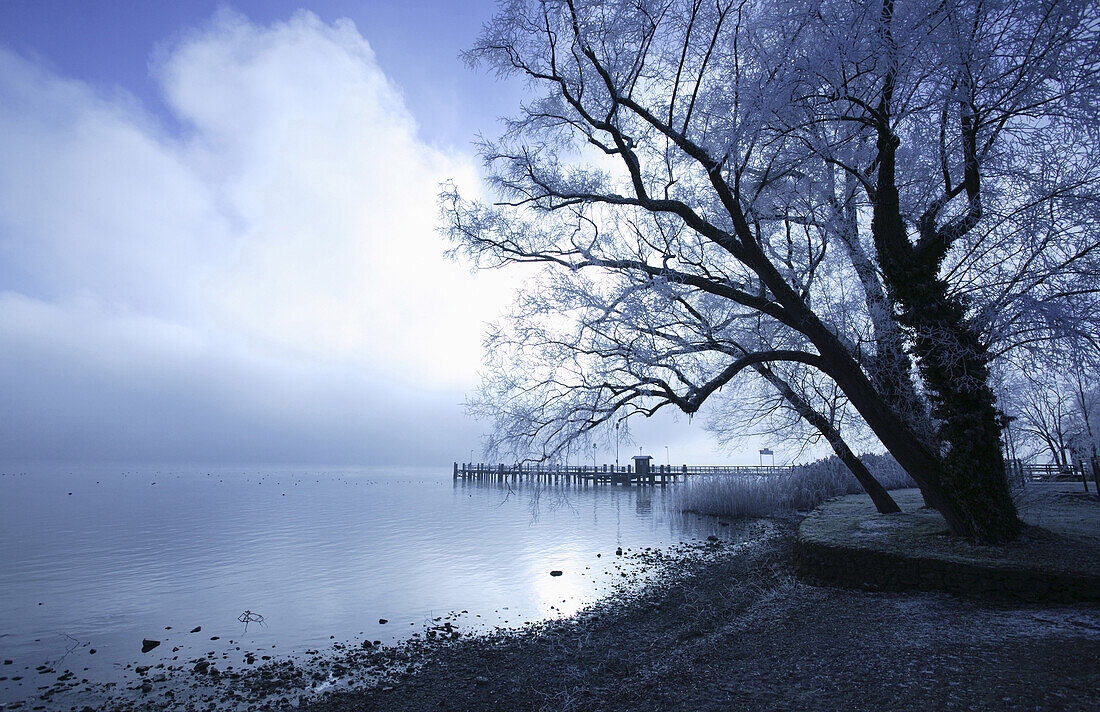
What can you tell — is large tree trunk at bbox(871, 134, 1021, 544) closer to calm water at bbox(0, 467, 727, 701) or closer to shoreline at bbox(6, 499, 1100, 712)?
shoreline at bbox(6, 499, 1100, 712)

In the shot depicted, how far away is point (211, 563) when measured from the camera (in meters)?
14.6

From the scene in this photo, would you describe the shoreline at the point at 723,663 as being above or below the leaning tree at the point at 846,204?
below

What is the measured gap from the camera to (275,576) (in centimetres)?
1306

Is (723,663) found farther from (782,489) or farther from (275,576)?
(782,489)

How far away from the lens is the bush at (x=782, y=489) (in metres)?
20.9

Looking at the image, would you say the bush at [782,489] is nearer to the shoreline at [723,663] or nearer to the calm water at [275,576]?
the calm water at [275,576]

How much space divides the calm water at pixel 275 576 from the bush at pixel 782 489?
1593mm

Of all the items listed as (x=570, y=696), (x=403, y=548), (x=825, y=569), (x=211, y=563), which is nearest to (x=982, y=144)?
(x=825, y=569)

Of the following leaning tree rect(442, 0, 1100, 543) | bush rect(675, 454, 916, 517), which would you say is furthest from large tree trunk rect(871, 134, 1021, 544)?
bush rect(675, 454, 916, 517)

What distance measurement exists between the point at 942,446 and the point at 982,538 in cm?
141

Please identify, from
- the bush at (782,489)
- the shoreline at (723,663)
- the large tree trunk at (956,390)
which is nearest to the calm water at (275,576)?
the shoreline at (723,663)

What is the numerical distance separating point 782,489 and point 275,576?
1761cm

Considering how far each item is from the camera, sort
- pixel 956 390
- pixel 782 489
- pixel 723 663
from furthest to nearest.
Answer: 1. pixel 782 489
2. pixel 956 390
3. pixel 723 663

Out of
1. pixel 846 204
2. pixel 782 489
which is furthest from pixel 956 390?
pixel 782 489
